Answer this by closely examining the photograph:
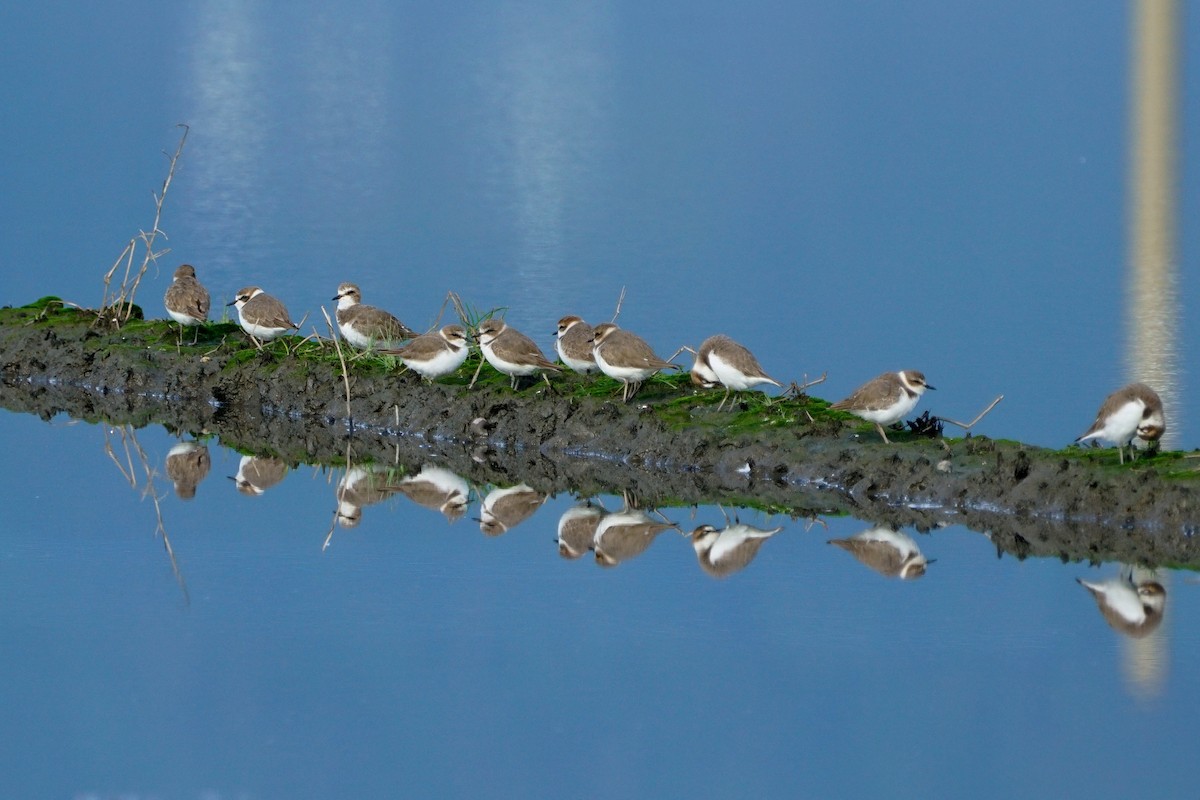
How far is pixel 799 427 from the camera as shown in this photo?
15641 millimetres

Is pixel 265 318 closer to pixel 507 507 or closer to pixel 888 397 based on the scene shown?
pixel 507 507

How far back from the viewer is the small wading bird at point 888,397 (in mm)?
14664

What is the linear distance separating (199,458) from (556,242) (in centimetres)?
1318

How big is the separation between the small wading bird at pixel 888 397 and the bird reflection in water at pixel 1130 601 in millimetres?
2349

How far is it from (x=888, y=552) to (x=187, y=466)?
21.7ft

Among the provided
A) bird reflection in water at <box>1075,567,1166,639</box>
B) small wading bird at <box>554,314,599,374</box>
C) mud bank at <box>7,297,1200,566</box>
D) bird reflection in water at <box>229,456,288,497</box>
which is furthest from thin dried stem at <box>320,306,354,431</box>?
bird reflection in water at <box>1075,567,1166,639</box>

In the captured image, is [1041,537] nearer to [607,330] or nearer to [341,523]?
[607,330]

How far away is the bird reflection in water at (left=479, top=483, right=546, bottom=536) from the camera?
14797mm

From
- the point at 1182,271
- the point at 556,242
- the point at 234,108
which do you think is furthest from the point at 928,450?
the point at 234,108

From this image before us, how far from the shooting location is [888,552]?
44.9 feet

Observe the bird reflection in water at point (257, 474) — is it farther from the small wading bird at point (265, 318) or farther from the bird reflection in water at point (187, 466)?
the small wading bird at point (265, 318)

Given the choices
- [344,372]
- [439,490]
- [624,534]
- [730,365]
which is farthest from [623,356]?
[344,372]

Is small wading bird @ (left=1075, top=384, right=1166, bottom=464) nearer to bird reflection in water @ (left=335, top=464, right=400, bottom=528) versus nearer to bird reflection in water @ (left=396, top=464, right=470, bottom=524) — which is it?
bird reflection in water @ (left=396, top=464, right=470, bottom=524)

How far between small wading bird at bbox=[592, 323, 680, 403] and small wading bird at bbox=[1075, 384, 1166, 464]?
3848 mm
